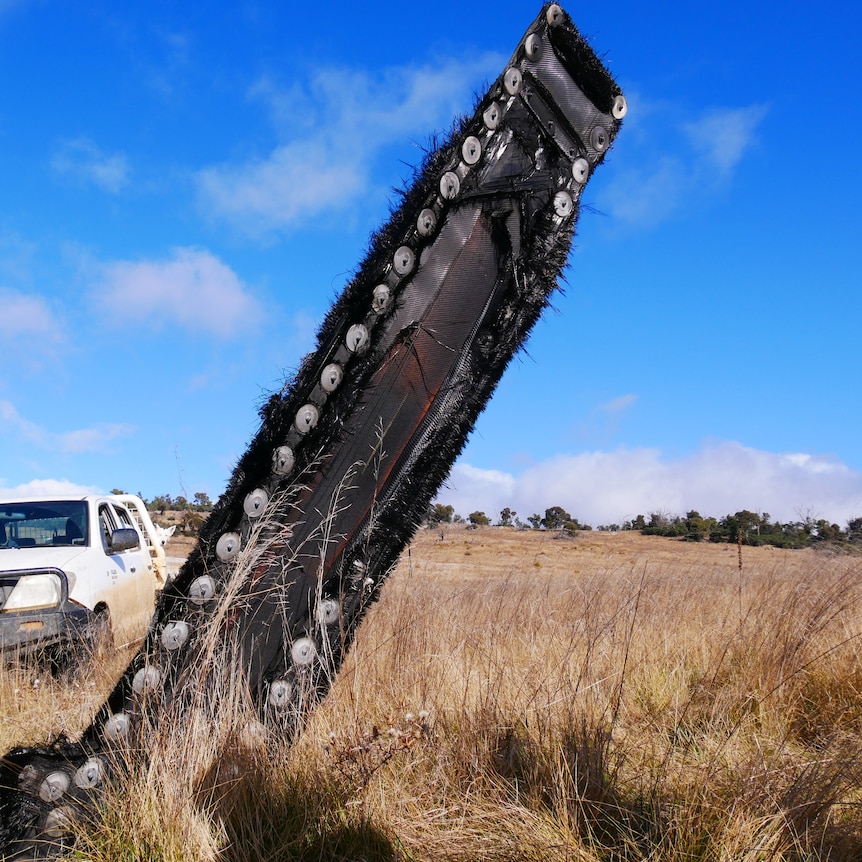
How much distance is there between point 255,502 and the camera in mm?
2918

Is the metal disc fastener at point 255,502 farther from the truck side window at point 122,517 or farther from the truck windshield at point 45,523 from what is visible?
the truck side window at point 122,517

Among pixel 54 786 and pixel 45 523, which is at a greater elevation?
pixel 45 523

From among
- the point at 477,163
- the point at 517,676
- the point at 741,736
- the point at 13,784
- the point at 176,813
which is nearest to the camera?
the point at 176,813

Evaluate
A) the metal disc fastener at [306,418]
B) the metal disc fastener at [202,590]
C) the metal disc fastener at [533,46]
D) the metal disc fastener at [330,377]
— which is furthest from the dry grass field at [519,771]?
the metal disc fastener at [533,46]

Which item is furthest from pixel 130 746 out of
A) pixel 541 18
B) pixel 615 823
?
pixel 541 18

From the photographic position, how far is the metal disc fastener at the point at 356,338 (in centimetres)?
290

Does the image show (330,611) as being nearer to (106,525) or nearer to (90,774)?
(90,774)

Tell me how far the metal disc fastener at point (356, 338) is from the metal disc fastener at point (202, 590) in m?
1.05

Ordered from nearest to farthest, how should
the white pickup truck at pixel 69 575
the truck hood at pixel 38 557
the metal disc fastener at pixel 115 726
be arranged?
the metal disc fastener at pixel 115 726 → the white pickup truck at pixel 69 575 → the truck hood at pixel 38 557

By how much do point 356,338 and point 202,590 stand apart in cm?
115

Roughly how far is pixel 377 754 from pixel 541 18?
2951mm

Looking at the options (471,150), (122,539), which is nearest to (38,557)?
(122,539)

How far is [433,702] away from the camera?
3.48 m

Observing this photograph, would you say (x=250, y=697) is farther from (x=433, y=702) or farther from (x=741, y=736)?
(x=741, y=736)
